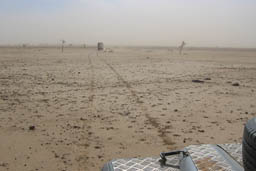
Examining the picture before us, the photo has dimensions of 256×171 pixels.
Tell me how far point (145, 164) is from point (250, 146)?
3.38 feet

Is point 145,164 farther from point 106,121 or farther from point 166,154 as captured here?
point 106,121

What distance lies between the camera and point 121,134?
17.6 feet

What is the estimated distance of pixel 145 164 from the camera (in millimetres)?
2383

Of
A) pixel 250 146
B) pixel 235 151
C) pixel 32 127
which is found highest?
pixel 250 146

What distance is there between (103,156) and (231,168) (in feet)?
8.65

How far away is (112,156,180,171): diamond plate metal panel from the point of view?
2.28m

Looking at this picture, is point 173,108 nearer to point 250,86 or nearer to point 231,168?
point 231,168

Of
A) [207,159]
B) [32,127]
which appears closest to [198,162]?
[207,159]

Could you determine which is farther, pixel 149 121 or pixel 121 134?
pixel 149 121

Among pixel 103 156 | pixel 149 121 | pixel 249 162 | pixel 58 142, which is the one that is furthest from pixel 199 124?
pixel 249 162

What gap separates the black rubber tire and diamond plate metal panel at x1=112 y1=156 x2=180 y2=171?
67 cm

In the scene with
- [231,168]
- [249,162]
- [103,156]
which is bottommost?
[103,156]

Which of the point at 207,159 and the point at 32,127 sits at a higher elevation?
the point at 207,159

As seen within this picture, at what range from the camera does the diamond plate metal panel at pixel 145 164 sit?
2281 mm
